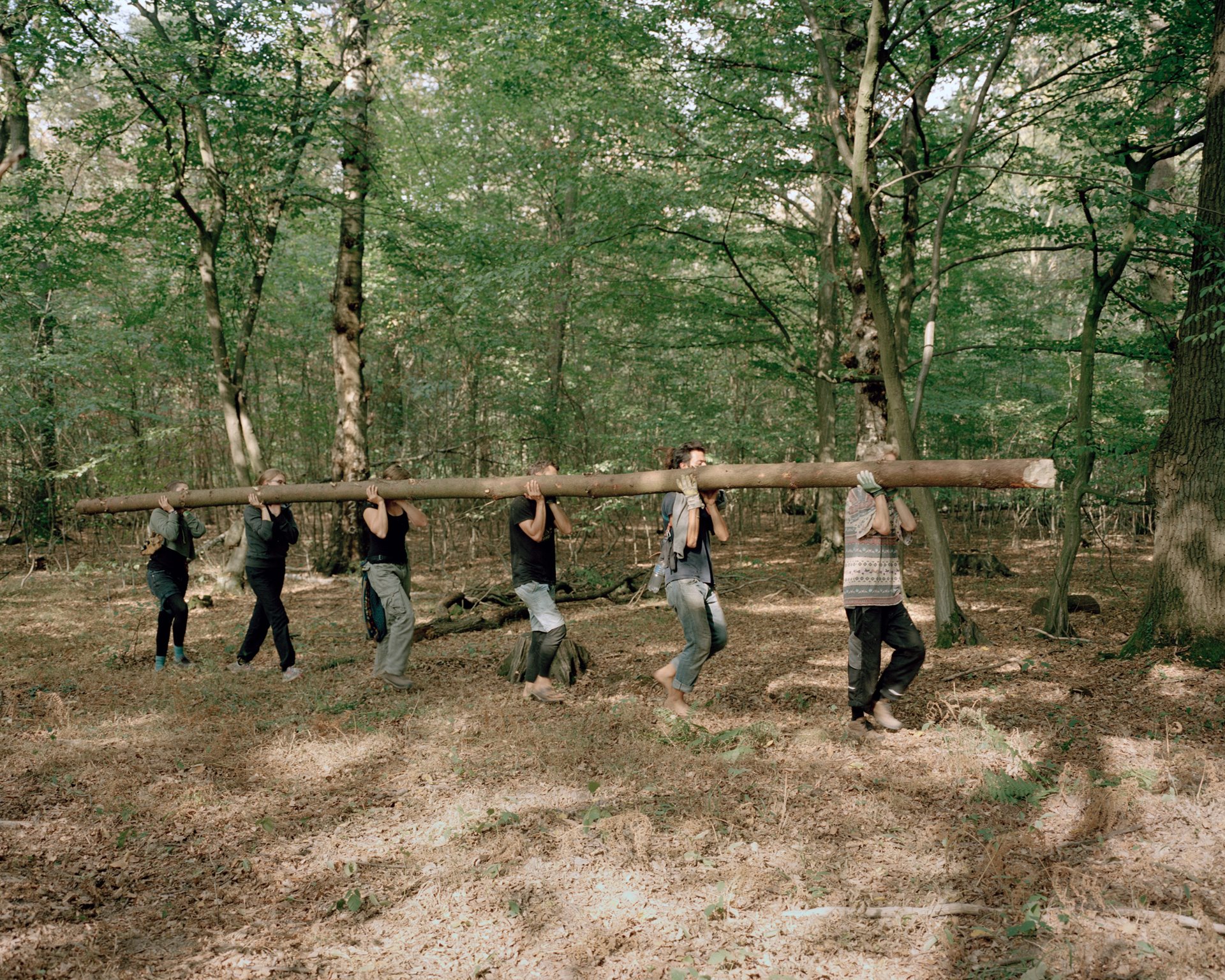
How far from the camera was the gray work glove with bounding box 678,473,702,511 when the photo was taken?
5551mm

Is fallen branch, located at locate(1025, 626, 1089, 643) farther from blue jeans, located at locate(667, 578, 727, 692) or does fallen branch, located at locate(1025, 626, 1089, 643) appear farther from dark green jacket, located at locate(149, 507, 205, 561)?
dark green jacket, located at locate(149, 507, 205, 561)

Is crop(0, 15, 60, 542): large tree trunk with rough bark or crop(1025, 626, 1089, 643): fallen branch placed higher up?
crop(0, 15, 60, 542): large tree trunk with rough bark

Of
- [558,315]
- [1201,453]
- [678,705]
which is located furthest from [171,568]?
[1201,453]

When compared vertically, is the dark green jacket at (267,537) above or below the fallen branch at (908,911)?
above

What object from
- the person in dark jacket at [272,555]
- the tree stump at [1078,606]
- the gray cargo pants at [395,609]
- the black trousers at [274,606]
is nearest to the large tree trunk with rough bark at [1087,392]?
the tree stump at [1078,606]

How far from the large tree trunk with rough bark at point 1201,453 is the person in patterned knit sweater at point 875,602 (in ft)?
10.1

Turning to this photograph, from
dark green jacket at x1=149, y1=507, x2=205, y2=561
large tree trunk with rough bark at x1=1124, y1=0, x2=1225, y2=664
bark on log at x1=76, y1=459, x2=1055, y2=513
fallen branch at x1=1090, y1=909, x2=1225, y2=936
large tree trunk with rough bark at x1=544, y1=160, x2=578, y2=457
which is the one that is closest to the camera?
fallen branch at x1=1090, y1=909, x2=1225, y2=936

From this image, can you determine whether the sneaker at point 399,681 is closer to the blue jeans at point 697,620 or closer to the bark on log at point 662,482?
the bark on log at point 662,482

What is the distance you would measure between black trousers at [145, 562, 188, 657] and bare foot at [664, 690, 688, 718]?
5398mm

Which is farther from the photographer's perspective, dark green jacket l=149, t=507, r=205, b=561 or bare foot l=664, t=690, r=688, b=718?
dark green jacket l=149, t=507, r=205, b=561

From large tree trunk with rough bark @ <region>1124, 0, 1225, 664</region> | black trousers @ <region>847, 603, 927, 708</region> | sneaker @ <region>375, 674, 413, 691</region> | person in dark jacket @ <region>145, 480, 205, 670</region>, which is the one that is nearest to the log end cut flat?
black trousers @ <region>847, 603, 927, 708</region>

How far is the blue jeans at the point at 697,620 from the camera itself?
5691mm

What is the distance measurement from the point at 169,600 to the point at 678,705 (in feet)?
18.7

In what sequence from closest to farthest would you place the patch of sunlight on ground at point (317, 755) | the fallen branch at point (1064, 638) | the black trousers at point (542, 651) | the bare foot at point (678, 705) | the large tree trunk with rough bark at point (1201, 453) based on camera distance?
the patch of sunlight on ground at point (317, 755) < the bare foot at point (678, 705) < the large tree trunk with rough bark at point (1201, 453) < the black trousers at point (542, 651) < the fallen branch at point (1064, 638)
